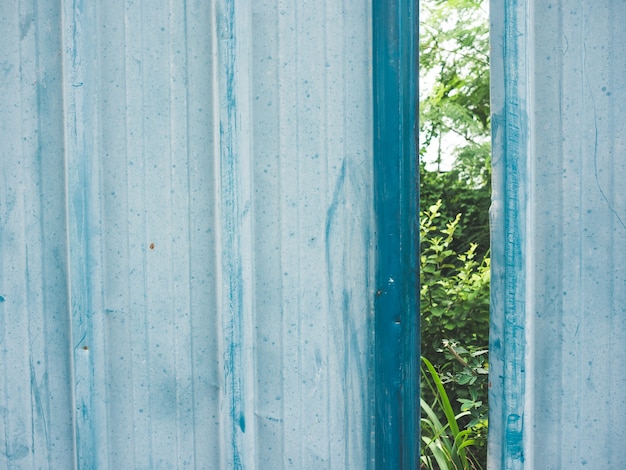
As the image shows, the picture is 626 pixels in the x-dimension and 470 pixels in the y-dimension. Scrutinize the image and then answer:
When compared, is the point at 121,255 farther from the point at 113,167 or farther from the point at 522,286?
the point at 522,286

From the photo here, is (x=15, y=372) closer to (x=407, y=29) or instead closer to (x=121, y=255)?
(x=121, y=255)

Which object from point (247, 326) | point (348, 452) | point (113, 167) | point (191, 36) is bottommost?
point (348, 452)

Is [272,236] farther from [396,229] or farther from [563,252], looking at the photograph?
[563,252]

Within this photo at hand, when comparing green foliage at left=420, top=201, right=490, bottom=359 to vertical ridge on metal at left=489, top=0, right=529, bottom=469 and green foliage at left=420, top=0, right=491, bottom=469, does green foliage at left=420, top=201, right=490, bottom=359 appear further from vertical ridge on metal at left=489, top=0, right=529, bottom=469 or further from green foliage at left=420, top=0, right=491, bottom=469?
vertical ridge on metal at left=489, top=0, right=529, bottom=469

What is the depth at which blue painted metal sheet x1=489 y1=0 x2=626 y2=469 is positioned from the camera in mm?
1103

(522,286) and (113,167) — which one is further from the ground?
(113,167)

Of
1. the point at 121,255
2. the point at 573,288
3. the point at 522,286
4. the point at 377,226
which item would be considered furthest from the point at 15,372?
the point at 573,288

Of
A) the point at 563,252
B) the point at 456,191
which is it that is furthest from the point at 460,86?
the point at 563,252

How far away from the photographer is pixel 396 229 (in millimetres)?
1172

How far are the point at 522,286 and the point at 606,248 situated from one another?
0.22 metres

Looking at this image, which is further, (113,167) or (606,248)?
(113,167)

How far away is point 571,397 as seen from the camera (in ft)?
3.71

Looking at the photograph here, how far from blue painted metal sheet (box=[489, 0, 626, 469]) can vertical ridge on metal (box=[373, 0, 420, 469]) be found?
186 millimetres

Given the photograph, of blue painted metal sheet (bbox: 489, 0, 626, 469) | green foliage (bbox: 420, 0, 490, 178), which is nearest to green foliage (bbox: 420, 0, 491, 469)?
green foliage (bbox: 420, 0, 490, 178)
